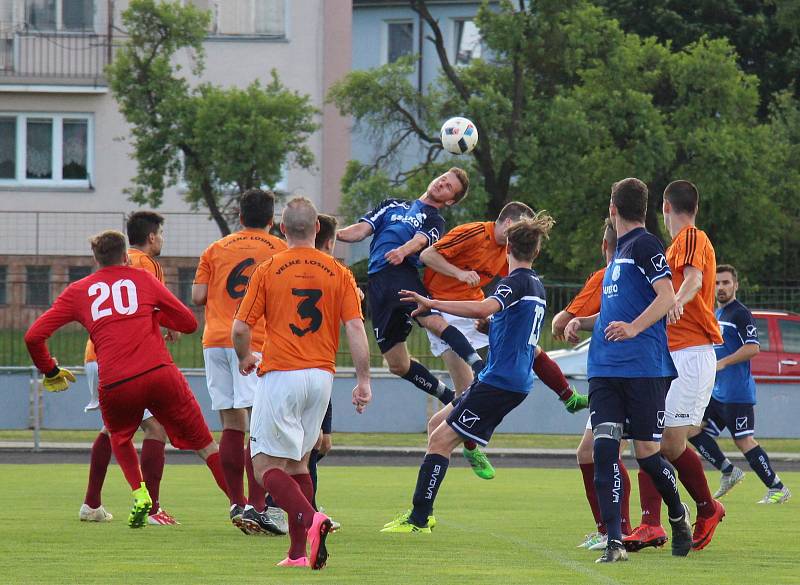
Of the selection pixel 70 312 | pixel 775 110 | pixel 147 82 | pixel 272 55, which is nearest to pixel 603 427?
pixel 70 312

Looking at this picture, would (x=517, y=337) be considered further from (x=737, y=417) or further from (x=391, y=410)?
(x=391, y=410)

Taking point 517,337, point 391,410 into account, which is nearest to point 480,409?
point 517,337

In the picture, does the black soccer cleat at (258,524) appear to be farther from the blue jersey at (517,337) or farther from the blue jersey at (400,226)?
the blue jersey at (400,226)

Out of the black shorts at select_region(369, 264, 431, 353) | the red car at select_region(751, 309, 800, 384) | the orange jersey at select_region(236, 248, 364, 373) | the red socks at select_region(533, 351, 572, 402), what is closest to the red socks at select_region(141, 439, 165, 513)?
the black shorts at select_region(369, 264, 431, 353)

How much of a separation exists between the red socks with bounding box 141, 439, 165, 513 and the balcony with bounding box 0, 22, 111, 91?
24.6 m

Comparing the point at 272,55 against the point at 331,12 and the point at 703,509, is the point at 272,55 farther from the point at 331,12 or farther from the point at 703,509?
the point at 703,509

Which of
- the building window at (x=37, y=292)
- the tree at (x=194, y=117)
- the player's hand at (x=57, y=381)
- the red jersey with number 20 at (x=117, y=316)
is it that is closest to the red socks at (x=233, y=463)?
the red jersey with number 20 at (x=117, y=316)

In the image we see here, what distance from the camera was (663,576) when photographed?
762 cm

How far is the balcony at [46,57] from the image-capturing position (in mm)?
34094

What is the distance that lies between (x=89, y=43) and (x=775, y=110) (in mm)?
17907

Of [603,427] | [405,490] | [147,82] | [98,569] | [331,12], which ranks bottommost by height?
[405,490]

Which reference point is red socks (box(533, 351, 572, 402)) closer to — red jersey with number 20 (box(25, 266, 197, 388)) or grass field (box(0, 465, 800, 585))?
grass field (box(0, 465, 800, 585))

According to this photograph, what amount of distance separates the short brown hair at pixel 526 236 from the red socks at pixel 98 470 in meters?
3.58

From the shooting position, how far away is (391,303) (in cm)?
1165
